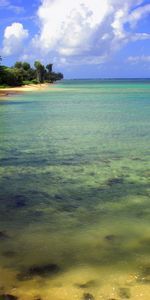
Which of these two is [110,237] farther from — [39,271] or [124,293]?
[124,293]

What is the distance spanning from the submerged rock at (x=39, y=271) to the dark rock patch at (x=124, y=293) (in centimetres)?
124

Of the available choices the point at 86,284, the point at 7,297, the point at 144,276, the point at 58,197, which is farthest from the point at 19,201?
the point at 144,276

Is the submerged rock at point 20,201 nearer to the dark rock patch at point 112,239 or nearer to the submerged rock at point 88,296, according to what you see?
the dark rock patch at point 112,239

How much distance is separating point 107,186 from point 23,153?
638 centimetres

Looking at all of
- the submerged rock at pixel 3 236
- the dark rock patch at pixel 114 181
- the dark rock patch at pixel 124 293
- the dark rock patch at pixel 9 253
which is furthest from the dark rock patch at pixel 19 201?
the dark rock patch at pixel 124 293

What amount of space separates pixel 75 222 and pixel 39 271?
2.48m

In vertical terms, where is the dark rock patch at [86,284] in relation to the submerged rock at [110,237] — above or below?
below

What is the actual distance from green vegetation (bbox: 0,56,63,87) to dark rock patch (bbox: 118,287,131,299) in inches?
4075

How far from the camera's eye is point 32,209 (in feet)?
34.2

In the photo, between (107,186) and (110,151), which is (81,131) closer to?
(110,151)

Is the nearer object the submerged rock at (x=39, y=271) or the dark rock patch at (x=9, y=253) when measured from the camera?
the submerged rock at (x=39, y=271)

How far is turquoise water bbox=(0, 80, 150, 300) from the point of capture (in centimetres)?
679

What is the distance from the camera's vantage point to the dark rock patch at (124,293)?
250 inches

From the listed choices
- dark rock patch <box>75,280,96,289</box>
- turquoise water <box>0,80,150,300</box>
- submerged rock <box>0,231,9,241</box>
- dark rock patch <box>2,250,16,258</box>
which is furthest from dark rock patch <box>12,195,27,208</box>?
dark rock patch <box>75,280,96,289</box>
